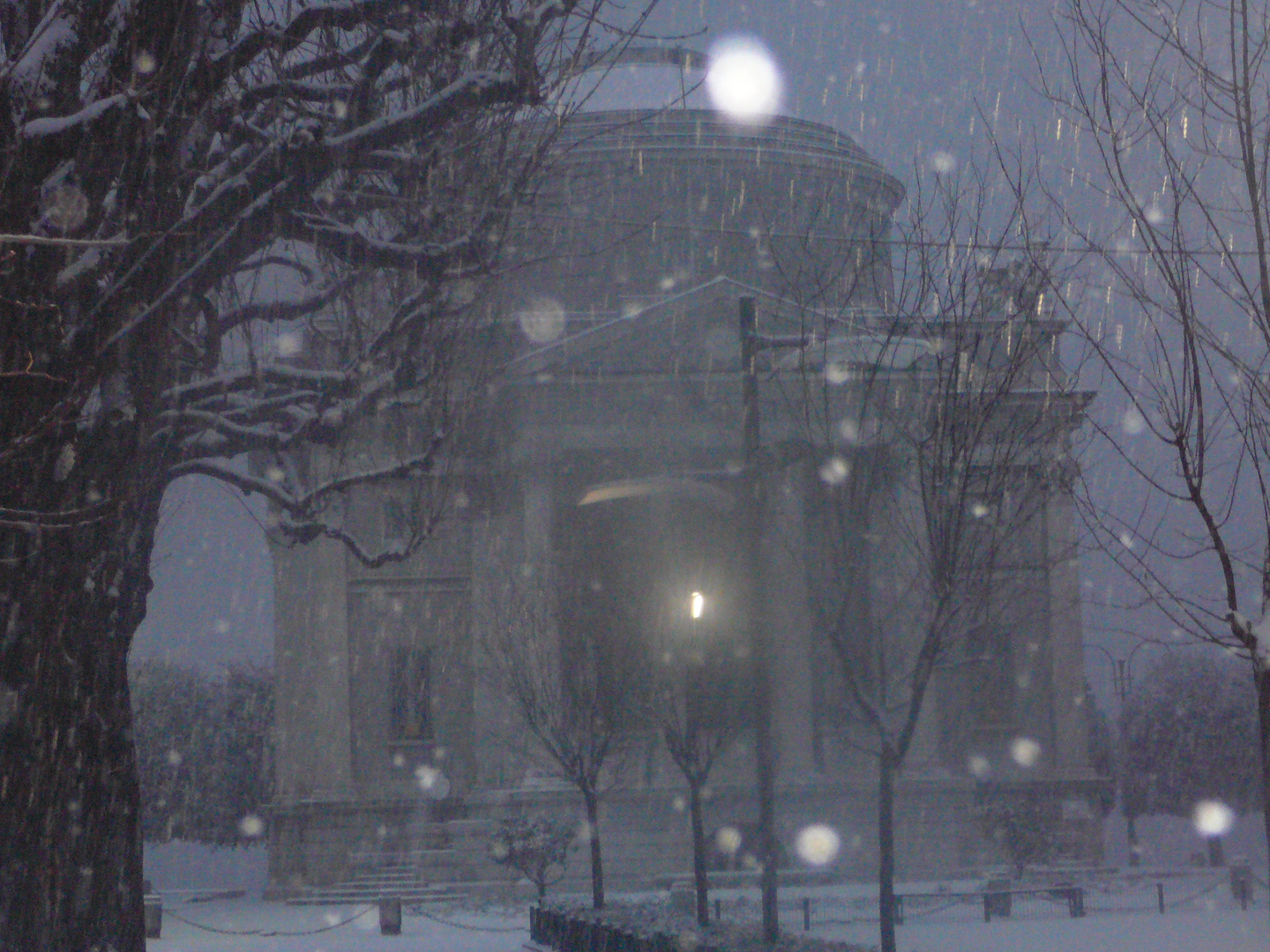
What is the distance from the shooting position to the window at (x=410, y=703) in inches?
1638

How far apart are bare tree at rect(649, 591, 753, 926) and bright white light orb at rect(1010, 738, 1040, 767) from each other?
6.88 m

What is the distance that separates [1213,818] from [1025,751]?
1441cm

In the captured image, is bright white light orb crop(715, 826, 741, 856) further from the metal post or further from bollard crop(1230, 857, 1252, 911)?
the metal post

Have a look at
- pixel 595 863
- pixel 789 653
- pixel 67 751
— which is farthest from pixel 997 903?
pixel 67 751

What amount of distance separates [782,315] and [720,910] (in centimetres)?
1352

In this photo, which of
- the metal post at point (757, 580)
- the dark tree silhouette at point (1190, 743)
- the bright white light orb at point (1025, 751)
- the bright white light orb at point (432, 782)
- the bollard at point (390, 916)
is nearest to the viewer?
the metal post at point (757, 580)

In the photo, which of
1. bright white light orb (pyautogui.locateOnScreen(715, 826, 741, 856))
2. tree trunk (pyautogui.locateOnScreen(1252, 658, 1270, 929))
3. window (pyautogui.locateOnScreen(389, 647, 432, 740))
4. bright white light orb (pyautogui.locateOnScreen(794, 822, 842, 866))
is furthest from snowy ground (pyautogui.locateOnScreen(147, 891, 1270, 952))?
tree trunk (pyautogui.locateOnScreen(1252, 658, 1270, 929))

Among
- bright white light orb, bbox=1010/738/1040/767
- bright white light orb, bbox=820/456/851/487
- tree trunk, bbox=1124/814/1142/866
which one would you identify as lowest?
tree trunk, bbox=1124/814/1142/866

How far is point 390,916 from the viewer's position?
27.0m

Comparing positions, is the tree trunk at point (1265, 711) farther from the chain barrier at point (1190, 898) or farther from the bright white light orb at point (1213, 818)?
the bright white light orb at point (1213, 818)

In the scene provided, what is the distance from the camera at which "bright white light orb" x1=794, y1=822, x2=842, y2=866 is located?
122 ft

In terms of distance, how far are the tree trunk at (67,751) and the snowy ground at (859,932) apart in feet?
41.2

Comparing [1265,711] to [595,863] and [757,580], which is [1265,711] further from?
[595,863]

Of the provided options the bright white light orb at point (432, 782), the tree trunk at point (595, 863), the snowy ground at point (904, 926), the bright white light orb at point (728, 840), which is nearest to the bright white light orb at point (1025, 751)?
the snowy ground at point (904, 926)
